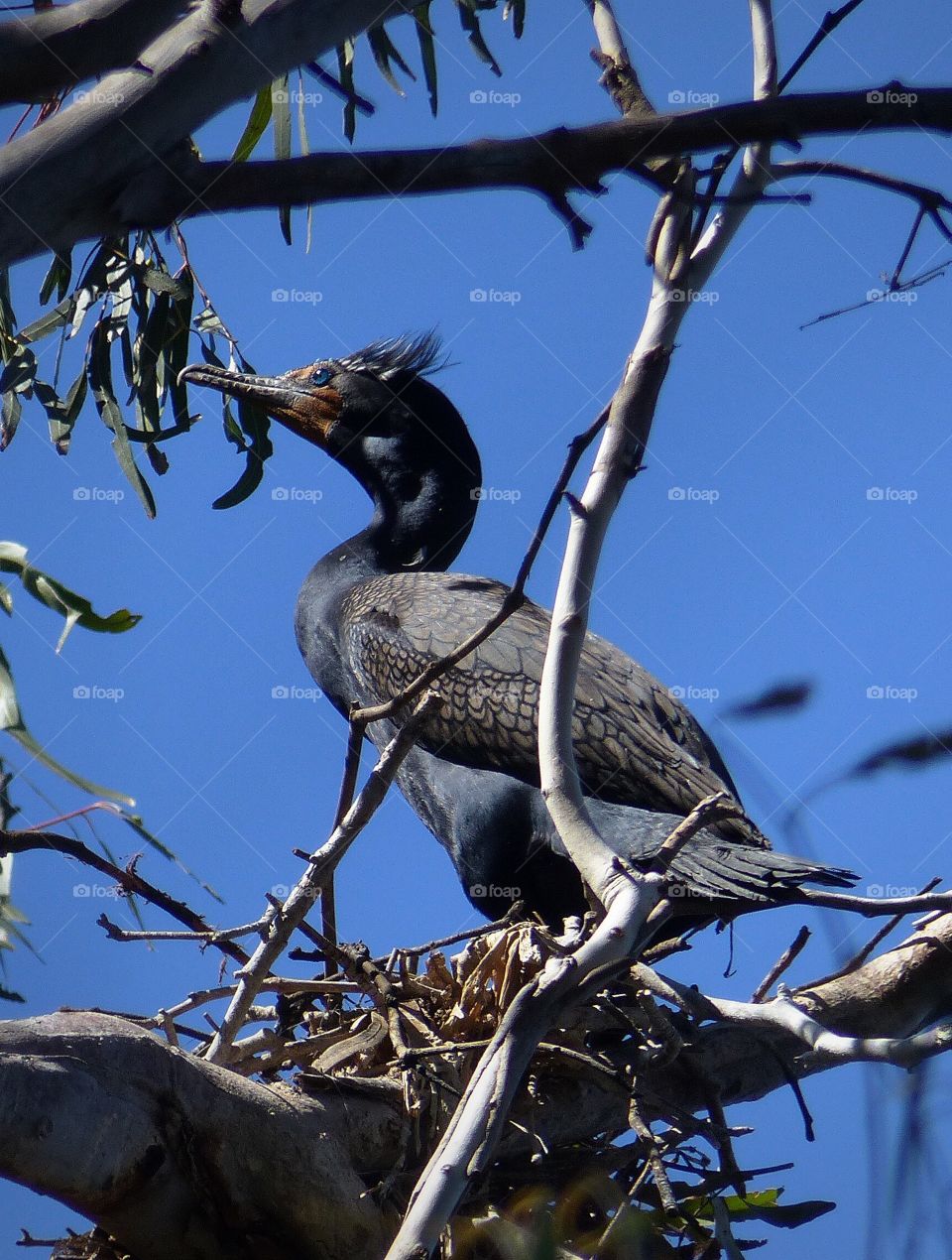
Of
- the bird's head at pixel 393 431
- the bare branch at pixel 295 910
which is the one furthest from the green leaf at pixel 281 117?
the bare branch at pixel 295 910

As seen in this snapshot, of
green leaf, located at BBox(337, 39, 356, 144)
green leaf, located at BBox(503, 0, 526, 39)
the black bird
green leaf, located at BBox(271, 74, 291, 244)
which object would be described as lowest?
the black bird

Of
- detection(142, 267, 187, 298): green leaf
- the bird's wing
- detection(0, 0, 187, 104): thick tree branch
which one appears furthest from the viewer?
detection(142, 267, 187, 298): green leaf

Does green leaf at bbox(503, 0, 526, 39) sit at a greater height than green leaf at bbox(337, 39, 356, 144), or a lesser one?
greater

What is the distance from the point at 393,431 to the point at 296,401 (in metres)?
0.41

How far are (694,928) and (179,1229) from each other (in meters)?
1.94

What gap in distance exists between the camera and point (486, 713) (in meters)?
3.95

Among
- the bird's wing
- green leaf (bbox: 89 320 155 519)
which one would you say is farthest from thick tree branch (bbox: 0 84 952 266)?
green leaf (bbox: 89 320 155 519)

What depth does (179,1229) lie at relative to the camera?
2.23 metres

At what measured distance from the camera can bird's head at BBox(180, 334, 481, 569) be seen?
5.11 m

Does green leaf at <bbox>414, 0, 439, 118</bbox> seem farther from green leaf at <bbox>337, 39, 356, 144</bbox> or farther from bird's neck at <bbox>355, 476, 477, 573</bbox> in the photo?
bird's neck at <bbox>355, 476, 477, 573</bbox>

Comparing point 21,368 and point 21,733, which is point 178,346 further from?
point 21,733

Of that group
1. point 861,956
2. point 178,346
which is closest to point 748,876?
point 861,956

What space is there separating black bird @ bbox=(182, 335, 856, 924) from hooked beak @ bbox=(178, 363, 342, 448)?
0.08 m

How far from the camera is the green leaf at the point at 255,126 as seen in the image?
4574 millimetres
